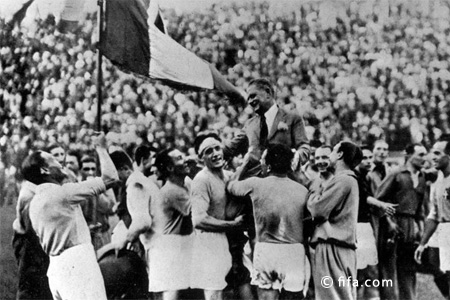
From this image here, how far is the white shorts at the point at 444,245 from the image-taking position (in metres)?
4.77

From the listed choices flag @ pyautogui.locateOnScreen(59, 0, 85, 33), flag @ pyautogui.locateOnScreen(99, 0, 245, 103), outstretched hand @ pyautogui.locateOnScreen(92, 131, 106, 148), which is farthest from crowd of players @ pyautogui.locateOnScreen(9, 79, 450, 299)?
flag @ pyautogui.locateOnScreen(59, 0, 85, 33)

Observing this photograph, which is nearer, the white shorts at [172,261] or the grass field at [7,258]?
the white shorts at [172,261]

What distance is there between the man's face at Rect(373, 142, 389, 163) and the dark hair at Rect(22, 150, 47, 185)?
92.7 inches

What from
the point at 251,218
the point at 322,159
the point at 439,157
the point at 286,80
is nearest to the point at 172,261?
the point at 251,218

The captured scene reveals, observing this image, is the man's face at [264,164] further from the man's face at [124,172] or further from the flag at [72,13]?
the flag at [72,13]

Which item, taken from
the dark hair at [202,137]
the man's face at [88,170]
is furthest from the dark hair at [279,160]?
the man's face at [88,170]

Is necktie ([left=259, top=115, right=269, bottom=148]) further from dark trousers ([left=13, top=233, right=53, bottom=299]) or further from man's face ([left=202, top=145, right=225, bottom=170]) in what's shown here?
dark trousers ([left=13, top=233, right=53, bottom=299])

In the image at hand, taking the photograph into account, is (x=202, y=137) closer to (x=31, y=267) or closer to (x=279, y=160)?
(x=279, y=160)

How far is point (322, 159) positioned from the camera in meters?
4.78

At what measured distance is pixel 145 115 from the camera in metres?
4.91

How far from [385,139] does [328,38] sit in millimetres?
829

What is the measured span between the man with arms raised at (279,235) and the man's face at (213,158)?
0.93 ft

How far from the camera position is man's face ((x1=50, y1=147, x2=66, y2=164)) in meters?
4.92

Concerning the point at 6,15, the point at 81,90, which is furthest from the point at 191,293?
the point at 6,15
